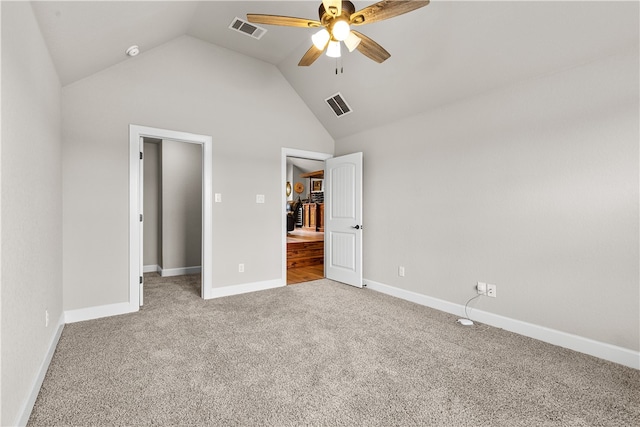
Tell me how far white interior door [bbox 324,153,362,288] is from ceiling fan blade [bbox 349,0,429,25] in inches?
88.5

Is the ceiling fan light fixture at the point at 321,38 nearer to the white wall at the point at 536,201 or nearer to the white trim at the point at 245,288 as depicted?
the white wall at the point at 536,201

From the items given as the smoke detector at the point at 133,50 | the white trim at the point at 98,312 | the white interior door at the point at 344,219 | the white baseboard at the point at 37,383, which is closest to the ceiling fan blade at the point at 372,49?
the white interior door at the point at 344,219

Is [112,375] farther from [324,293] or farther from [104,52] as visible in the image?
[104,52]

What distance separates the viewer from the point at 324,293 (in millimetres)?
3959

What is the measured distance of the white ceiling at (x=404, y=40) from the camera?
6.94ft

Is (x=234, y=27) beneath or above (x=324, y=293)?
above

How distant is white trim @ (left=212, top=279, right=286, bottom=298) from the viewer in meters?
3.79

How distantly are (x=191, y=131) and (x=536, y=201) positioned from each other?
3.76m

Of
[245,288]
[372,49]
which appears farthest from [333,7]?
[245,288]

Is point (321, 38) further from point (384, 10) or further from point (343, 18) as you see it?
point (384, 10)

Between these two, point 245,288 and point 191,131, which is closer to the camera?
point 191,131

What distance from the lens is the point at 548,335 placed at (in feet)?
8.32

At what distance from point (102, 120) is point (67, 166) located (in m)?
0.58

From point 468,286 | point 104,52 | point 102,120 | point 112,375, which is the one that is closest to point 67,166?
point 102,120
